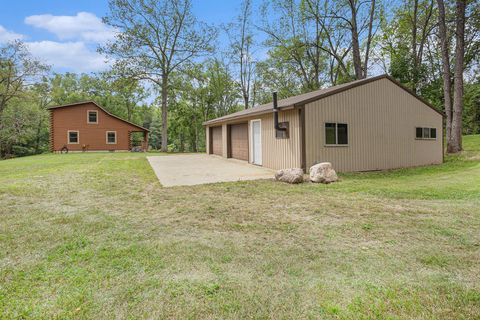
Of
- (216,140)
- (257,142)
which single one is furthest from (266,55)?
(257,142)

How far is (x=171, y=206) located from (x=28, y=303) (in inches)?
118

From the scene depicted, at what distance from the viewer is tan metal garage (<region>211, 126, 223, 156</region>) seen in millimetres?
17194

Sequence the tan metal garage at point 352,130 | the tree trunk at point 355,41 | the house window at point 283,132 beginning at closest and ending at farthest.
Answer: the tan metal garage at point 352,130 → the house window at point 283,132 → the tree trunk at point 355,41

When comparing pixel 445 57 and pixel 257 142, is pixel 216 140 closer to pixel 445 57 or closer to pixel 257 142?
pixel 257 142

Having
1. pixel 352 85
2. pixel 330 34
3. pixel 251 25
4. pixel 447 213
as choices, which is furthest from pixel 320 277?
pixel 251 25

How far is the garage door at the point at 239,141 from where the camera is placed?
1326 cm

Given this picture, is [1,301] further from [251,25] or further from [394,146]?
[251,25]

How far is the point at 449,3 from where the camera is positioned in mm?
18094

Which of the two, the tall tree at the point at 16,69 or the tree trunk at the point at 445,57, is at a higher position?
the tall tree at the point at 16,69

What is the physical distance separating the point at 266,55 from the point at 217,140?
12708 millimetres

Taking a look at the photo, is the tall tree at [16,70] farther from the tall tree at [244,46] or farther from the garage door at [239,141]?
the garage door at [239,141]

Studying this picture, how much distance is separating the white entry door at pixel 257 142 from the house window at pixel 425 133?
255 inches

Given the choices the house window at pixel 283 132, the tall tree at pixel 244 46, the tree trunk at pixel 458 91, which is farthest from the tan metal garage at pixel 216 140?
the tree trunk at pixel 458 91

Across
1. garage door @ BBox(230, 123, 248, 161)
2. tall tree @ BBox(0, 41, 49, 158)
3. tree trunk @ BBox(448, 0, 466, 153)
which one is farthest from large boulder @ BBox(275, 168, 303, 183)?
tall tree @ BBox(0, 41, 49, 158)
